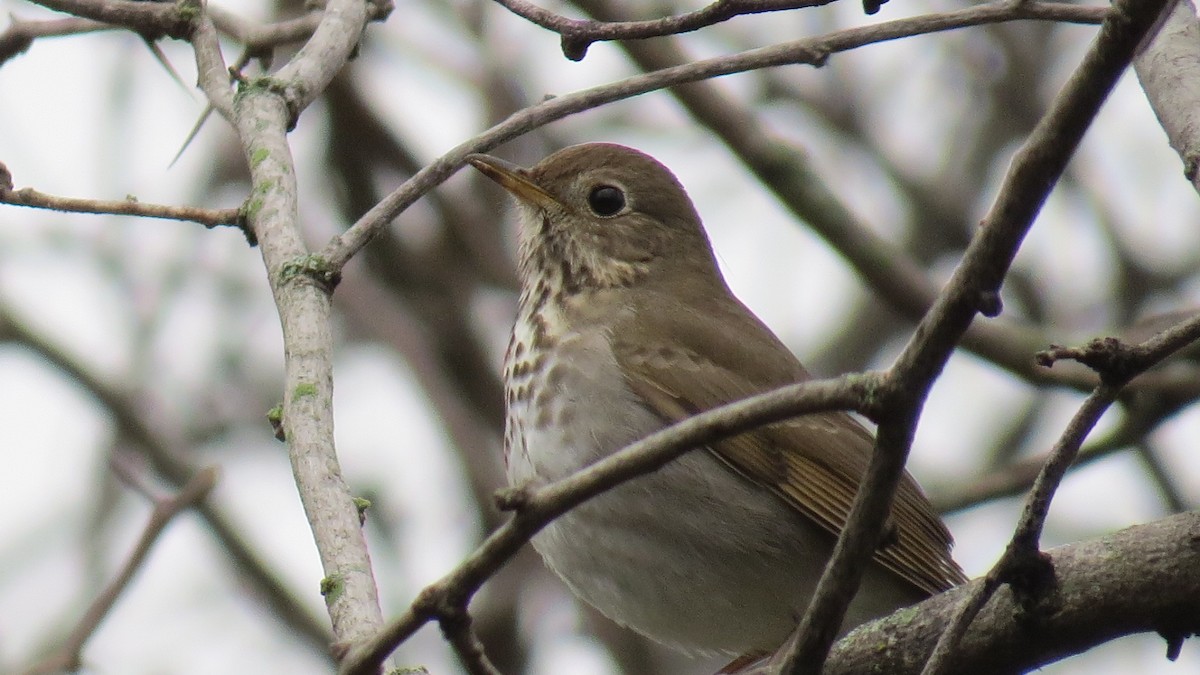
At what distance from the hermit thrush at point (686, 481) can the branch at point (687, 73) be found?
46.9 inches

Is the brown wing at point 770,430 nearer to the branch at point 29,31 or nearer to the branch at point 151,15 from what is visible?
the branch at point 151,15

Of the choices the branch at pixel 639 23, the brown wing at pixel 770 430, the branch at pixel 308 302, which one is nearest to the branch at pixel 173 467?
the brown wing at pixel 770 430

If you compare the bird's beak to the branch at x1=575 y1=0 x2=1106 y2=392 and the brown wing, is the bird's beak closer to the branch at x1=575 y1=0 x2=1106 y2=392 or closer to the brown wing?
the brown wing

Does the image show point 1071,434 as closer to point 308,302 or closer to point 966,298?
point 966,298

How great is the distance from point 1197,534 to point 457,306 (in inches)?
227

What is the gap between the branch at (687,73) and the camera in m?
3.53

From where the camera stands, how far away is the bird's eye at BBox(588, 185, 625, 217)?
5859mm

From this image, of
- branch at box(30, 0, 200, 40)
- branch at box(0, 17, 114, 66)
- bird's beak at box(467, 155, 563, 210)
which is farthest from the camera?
bird's beak at box(467, 155, 563, 210)

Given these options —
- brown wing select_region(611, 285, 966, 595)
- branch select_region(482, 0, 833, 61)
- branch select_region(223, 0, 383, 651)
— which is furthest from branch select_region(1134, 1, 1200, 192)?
branch select_region(223, 0, 383, 651)

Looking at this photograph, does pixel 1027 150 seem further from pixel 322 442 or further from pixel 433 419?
pixel 433 419

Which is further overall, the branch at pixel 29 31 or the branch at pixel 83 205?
the branch at pixel 29 31

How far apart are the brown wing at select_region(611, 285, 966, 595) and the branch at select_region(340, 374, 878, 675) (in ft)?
7.59

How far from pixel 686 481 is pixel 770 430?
416 mm

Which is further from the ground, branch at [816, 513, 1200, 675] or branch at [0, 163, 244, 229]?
branch at [0, 163, 244, 229]
